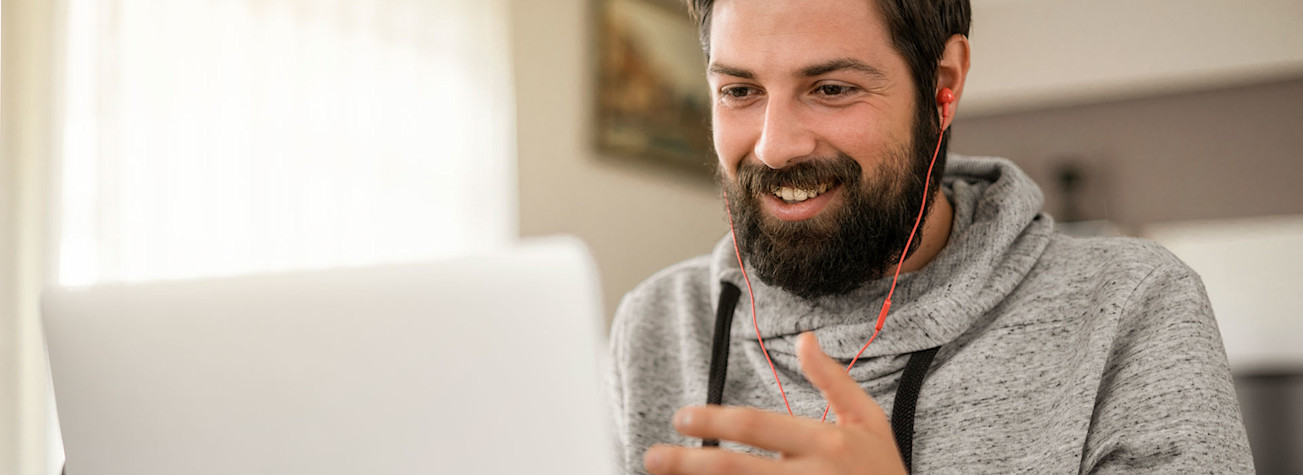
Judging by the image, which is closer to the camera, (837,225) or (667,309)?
(837,225)

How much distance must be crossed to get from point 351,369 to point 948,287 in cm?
69

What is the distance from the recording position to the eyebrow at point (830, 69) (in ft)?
3.41

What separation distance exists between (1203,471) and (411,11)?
227 cm

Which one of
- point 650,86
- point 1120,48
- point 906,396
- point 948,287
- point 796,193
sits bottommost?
point 906,396

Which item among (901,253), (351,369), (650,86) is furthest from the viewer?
(650,86)

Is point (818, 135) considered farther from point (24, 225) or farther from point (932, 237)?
point (24, 225)

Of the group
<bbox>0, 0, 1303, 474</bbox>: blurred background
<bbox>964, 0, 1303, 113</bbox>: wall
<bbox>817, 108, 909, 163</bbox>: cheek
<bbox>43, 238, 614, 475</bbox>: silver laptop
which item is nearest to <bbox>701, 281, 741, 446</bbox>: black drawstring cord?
<bbox>817, 108, 909, 163</bbox>: cheek

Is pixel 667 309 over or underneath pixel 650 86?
underneath

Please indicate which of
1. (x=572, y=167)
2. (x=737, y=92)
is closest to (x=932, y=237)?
(x=737, y=92)

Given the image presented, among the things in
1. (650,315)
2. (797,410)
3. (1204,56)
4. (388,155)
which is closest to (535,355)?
(797,410)

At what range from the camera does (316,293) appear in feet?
1.74

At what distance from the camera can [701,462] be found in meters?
0.52

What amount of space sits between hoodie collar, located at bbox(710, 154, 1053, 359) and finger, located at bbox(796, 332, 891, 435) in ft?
1.40

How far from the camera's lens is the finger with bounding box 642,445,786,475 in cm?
50
